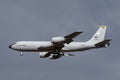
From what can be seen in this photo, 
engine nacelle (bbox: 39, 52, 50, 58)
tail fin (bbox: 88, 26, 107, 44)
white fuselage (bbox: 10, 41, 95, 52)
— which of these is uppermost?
tail fin (bbox: 88, 26, 107, 44)

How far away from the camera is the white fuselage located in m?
129

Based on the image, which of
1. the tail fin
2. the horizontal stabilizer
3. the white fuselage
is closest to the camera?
the horizontal stabilizer

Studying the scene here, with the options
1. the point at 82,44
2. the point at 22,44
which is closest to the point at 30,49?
the point at 22,44

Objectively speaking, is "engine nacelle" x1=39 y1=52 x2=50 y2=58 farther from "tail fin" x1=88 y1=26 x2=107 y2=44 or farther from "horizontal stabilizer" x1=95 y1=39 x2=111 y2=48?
"horizontal stabilizer" x1=95 y1=39 x2=111 y2=48

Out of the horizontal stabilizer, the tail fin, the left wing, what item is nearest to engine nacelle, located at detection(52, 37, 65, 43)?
the left wing

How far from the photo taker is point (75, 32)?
122m

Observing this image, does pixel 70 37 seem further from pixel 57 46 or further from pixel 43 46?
pixel 43 46

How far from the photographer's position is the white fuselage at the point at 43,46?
129375 millimetres

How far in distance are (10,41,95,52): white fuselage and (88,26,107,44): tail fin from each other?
3.37m

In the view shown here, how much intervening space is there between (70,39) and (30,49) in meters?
10.1

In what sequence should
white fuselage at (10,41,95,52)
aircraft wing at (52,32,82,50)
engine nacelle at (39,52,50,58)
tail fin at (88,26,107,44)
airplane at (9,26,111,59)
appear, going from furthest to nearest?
tail fin at (88,26,107,44)
engine nacelle at (39,52,50,58)
white fuselage at (10,41,95,52)
airplane at (9,26,111,59)
aircraft wing at (52,32,82,50)

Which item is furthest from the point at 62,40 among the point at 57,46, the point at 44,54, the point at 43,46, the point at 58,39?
the point at 44,54

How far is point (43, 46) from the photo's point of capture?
12925 cm

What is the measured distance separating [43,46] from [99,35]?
55.0 feet
